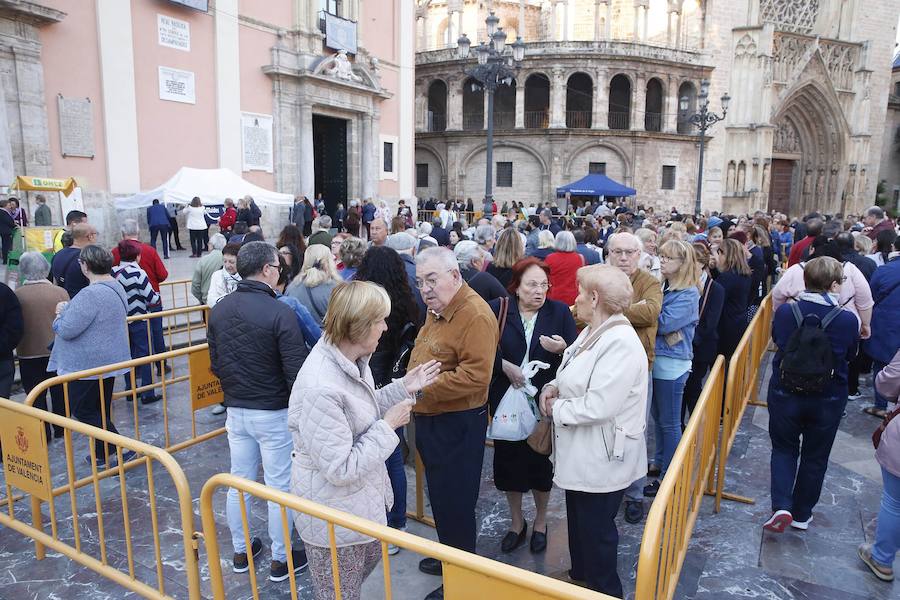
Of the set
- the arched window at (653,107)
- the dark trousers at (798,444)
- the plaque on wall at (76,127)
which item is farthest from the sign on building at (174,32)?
the arched window at (653,107)

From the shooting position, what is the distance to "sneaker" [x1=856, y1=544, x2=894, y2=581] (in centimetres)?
382

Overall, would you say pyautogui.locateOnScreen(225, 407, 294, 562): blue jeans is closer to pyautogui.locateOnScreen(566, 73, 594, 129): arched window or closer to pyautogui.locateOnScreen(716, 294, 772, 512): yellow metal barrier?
pyautogui.locateOnScreen(716, 294, 772, 512): yellow metal barrier

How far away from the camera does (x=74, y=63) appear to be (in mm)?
14359

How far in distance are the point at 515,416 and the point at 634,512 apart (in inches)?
58.5

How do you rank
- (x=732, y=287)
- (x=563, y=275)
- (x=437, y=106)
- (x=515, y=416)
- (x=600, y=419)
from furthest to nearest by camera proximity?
(x=437, y=106), (x=563, y=275), (x=732, y=287), (x=515, y=416), (x=600, y=419)

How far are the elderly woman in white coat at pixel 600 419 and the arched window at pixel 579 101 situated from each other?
111 feet

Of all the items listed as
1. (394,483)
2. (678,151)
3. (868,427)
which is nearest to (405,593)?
(394,483)

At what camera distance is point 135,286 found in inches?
259

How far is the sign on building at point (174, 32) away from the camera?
16.2 meters

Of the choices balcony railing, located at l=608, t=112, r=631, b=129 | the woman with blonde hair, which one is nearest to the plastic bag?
the woman with blonde hair

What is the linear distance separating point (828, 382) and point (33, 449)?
505cm

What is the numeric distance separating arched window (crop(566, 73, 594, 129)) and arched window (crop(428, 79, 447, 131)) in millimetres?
7414

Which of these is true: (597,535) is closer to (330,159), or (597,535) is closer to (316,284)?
(316,284)

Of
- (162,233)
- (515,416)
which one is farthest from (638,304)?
(162,233)
